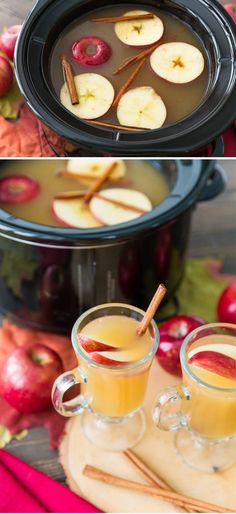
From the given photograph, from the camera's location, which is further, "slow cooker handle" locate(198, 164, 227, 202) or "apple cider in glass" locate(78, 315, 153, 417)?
"slow cooker handle" locate(198, 164, 227, 202)

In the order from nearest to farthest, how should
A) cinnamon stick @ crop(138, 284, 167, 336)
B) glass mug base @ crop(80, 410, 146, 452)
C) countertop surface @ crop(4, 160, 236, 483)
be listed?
cinnamon stick @ crop(138, 284, 167, 336)
glass mug base @ crop(80, 410, 146, 452)
countertop surface @ crop(4, 160, 236, 483)

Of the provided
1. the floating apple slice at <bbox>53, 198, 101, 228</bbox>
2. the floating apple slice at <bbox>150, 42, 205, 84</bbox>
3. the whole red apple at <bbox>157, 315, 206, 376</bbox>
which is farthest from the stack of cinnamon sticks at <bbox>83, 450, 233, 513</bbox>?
the floating apple slice at <bbox>150, 42, 205, 84</bbox>

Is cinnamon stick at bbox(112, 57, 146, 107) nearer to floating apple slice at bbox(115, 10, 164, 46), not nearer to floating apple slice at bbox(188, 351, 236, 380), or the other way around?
floating apple slice at bbox(115, 10, 164, 46)

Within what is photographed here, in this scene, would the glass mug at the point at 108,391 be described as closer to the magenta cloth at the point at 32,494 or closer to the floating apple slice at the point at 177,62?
the magenta cloth at the point at 32,494

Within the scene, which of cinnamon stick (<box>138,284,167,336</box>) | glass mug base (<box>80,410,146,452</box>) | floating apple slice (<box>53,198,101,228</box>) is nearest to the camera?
cinnamon stick (<box>138,284,167,336</box>)

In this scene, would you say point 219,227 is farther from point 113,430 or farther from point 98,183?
point 113,430

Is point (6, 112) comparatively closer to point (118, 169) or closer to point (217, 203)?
point (118, 169)

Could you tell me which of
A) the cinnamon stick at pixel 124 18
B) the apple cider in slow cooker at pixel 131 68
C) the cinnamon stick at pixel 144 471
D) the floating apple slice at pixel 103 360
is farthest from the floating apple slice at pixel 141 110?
the cinnamon stick at pixel 144 471

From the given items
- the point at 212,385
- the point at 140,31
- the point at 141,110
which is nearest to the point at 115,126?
the point at 141,110
